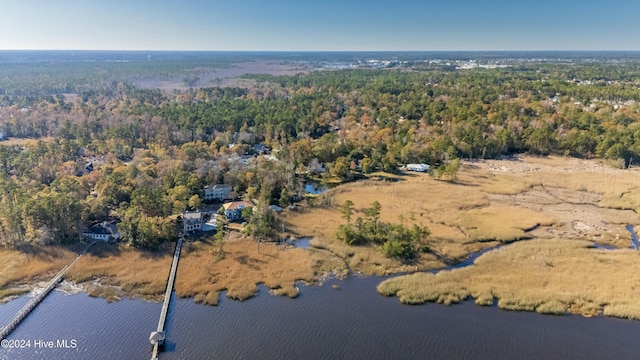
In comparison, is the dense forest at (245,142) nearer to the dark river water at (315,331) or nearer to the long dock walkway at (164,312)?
the long dock walkway at (164,312)

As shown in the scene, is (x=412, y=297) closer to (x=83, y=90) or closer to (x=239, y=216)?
(x=239, y=216)

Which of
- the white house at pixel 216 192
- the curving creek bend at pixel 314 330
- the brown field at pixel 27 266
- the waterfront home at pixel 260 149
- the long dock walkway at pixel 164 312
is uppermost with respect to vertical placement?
the waterfront home at pixel 260 149

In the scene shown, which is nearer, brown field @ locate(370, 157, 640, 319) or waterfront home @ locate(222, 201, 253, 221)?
brown field @ locate(370, 157, 640, 319)

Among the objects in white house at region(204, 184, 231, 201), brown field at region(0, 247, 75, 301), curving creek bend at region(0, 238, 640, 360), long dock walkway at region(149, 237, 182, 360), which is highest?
white house at region(204, 184, 231, 201)

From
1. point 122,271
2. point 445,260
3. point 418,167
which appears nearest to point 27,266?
point 122,271

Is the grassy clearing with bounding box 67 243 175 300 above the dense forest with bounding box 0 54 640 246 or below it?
below

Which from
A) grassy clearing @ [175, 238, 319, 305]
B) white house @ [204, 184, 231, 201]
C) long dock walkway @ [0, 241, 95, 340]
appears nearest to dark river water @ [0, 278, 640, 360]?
long dock walkway @ [0, 241, 95, 340]

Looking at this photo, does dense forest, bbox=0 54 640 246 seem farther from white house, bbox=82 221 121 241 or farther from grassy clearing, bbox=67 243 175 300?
grassy clearing, bbox=67 243 175 300

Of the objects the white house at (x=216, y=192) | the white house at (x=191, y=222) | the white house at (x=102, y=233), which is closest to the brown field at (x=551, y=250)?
the white house at (x=191, y=222)
